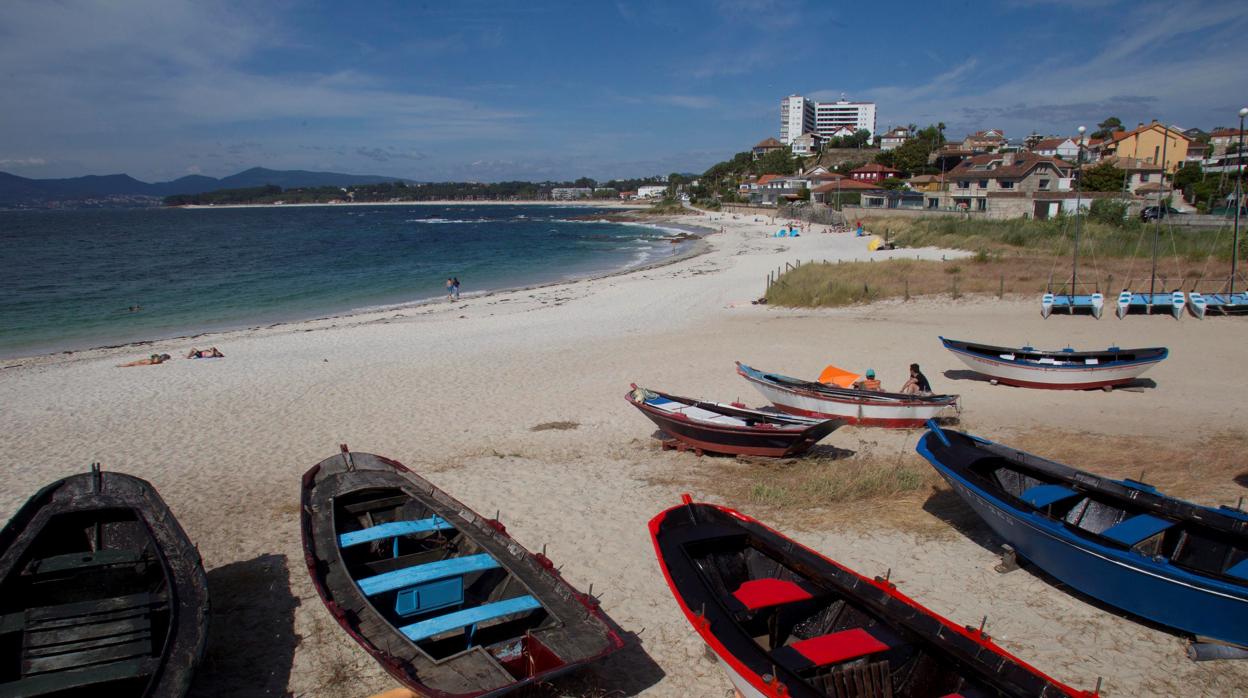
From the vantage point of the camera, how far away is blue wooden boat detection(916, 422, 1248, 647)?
19.8 feet

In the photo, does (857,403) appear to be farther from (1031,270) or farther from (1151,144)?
(1151,144)

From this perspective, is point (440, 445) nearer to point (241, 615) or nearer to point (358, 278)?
point (241, 615)

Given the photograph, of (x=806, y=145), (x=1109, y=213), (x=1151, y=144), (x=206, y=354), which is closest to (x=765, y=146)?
(x=806, y=145)

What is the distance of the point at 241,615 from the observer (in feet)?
23.7

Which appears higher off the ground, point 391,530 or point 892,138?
point 892,138

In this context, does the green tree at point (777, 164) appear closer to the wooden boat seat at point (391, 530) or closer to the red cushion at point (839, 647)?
the wooden boat seat at point (391, 530)

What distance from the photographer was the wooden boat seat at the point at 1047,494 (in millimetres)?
7684

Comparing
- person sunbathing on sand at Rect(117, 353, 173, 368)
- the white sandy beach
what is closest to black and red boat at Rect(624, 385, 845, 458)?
the white sandy beach

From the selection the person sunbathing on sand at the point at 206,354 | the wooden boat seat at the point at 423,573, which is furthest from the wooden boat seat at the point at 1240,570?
the person sunbathing on sand at the point at 206,354

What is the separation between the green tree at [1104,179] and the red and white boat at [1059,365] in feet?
162

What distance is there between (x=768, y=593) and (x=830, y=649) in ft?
2.67

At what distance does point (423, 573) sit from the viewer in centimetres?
635

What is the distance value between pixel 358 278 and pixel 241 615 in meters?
39.2

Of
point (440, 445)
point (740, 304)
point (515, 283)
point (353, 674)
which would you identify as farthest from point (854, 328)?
point (515, 283)
